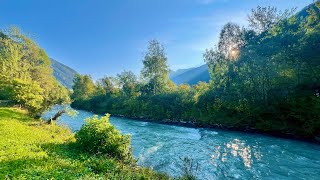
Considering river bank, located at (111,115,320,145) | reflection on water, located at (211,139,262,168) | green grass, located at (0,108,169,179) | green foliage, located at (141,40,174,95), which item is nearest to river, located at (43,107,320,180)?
reflection on water, located at (211,139,262,168)

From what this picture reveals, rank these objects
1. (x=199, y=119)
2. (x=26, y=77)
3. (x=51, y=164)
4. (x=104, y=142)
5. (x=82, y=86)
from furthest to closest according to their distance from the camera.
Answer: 1. (x=82, y=86)
2. (x=26, y=77)
3. (x=199, y=119)
4. (x=104, y=142)
5. (x=51, y=164)

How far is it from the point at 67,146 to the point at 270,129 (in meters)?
32.4

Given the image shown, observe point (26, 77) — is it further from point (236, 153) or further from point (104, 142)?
point (236, 153)

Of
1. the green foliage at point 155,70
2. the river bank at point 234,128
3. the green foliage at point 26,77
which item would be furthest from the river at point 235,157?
the green foliage at point 155,70

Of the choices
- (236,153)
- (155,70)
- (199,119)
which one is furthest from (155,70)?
(236,153)

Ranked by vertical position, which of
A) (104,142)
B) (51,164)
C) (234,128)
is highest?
(104,142)

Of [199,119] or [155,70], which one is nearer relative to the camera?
[199,119]

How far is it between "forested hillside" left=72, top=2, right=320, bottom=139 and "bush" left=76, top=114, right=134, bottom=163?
1069 inches

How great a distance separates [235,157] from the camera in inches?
963

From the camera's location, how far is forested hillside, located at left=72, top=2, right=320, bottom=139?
116 ft

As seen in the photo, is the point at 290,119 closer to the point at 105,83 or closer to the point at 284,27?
the point at 284,27

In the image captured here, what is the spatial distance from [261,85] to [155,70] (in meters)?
43.8

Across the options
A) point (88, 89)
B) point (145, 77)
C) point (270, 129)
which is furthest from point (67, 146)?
point (88, 89)

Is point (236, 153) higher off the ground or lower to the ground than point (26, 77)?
lower
